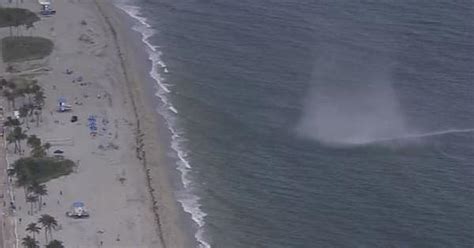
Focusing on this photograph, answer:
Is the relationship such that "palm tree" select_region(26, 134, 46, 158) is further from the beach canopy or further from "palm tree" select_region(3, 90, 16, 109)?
"palm tree" select_region(3, 90, 16, 109)

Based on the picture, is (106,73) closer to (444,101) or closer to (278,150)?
(278,150)

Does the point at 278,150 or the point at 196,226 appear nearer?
the point at 196,226

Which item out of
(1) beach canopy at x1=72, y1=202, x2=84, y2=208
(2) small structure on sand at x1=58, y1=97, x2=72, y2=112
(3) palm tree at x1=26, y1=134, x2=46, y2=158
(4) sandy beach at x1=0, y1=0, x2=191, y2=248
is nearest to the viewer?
(4) sandy beach at x1=0, y1=0, x2=191, y2=248

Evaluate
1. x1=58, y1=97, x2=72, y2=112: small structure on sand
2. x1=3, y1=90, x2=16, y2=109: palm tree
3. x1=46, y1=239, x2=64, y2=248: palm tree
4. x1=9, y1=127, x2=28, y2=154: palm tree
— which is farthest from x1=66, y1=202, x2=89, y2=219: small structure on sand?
x1=3, y1=90, x2=16, y2=109: palm tree

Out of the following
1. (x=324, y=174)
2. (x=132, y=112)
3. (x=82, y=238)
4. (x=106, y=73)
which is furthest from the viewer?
(x=106, y=73)

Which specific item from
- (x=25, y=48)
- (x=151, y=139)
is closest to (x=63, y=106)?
(x=151, y=139)

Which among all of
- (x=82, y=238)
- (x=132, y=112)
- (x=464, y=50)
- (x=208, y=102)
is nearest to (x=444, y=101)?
(x=464, y=50)

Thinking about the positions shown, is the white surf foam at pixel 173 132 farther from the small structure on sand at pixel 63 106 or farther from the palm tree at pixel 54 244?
the palm tree at pixel 54 244
